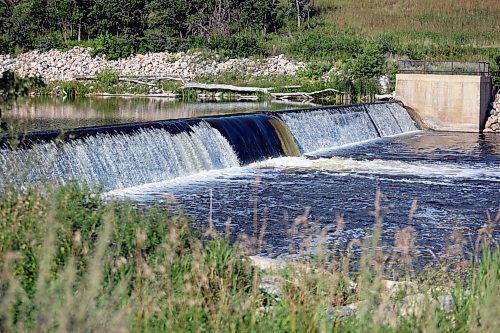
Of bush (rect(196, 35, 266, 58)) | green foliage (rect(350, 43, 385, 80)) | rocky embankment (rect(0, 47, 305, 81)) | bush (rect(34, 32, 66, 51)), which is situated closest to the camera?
green foliage (rect(350, 43, 385, 80))

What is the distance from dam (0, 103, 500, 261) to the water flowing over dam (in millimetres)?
25

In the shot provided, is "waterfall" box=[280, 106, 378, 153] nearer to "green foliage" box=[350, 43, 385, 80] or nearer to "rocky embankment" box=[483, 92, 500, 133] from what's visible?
"rocky embankment" box=[483, 92, 500, 133]

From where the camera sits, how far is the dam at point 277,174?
41.6 ft

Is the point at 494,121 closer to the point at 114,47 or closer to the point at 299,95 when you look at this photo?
the point at 299,95

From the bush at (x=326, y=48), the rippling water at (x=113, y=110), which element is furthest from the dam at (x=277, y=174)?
the bush at (x=326, y=48)

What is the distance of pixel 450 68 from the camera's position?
28906 millimetres

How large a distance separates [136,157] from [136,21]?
34001 mm

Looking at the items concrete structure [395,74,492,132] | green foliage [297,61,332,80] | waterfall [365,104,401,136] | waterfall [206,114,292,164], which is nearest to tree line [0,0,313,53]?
green foliage [297,61,332,80]

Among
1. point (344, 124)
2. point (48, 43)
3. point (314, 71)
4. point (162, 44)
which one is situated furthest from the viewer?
point (162, 44)

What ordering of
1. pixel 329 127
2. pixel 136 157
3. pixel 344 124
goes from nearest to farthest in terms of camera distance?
pixel 136 157 < pixel 329 127 < pixel 344 124

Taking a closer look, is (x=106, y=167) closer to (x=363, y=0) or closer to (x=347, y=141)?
(x=347, y=141)

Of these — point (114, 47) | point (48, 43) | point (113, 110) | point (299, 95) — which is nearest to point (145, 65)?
point (114, 47)

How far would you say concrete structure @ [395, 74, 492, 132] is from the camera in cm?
2844

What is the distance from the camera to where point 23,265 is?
595 cm
